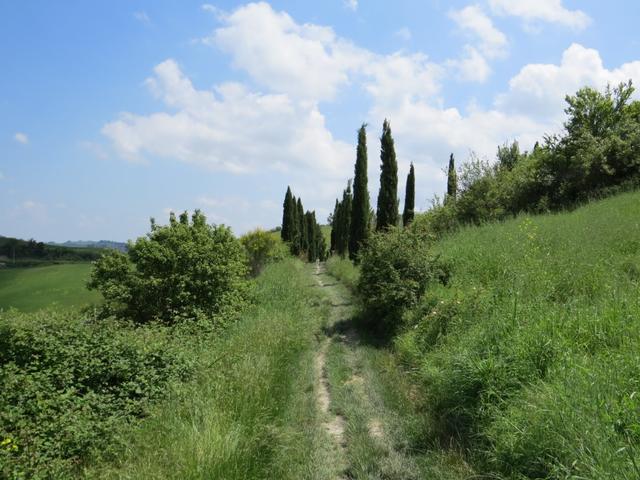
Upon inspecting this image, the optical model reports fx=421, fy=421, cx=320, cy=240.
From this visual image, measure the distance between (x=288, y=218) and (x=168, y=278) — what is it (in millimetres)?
30859

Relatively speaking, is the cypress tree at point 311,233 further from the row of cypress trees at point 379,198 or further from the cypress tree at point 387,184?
the cypress tree at point 387,184

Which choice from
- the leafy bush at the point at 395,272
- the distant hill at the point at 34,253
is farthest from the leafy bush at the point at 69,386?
the distant hill at the point at 34,253

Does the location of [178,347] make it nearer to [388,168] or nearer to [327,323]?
[327,323]

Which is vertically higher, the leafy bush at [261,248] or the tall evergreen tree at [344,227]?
the tall evergreen tree at [344,227]

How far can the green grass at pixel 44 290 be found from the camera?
2958 cm

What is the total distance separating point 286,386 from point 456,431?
2.91 m

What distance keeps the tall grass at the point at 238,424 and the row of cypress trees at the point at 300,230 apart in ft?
99.3

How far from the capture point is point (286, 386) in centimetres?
688

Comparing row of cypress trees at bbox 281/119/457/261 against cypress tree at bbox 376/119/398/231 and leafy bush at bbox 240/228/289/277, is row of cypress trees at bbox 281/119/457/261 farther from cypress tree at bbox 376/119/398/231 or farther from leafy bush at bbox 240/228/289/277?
leafy bush at bbox 240/228/289/277

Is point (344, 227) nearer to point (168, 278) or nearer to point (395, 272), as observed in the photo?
point (168, 278)

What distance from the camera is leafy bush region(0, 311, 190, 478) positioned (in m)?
5.27

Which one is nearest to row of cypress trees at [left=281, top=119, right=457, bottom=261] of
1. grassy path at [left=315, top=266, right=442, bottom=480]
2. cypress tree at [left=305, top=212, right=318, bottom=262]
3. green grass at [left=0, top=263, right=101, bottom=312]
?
grassy path at [left=315, top=266, right=442, bottom=480]

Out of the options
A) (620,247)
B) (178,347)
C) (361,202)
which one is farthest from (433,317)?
(361,202)

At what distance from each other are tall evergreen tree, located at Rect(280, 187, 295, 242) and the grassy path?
33246 millimetres
